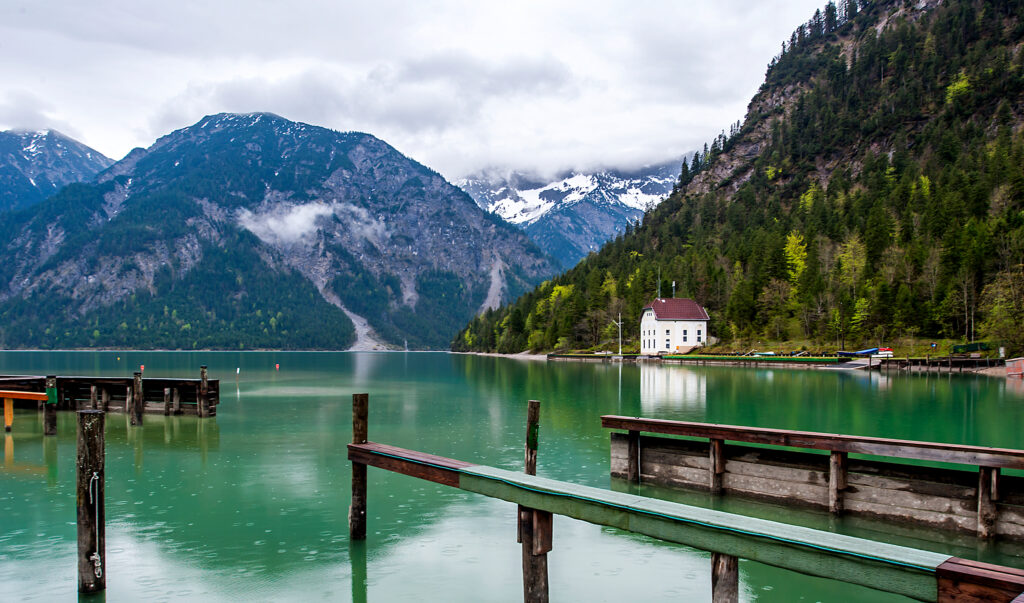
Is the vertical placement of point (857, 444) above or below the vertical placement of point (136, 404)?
above

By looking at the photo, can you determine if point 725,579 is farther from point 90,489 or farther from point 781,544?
point 90,489

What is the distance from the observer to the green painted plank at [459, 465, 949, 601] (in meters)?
7.37

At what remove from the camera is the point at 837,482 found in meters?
16.3

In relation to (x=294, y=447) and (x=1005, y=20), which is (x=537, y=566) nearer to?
(x=294, y=447)

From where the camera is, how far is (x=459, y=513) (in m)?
18.6

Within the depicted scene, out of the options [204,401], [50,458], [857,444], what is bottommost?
[50,458]

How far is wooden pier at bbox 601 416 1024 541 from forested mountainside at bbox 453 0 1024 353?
3110 inches

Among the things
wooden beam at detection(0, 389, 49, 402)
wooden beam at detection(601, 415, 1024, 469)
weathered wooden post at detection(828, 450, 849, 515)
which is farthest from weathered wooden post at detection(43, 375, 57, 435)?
weathered wooden post at detection(828, 450, 849, 515)

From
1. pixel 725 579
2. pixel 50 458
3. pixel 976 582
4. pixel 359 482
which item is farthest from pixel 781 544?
pixel 50 458

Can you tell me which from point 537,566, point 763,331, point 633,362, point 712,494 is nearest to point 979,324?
point 763,331

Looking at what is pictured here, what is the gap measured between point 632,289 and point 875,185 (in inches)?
2186

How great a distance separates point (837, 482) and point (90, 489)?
15861 millimetres

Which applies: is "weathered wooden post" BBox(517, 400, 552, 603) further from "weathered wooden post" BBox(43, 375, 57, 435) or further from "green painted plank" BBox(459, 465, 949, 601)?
"weathered wooden post" BBox(43, 375, 57, 435)

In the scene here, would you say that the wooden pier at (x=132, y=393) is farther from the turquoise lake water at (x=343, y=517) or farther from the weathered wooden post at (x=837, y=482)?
the weathered wooden post at (x=837, y=482)
